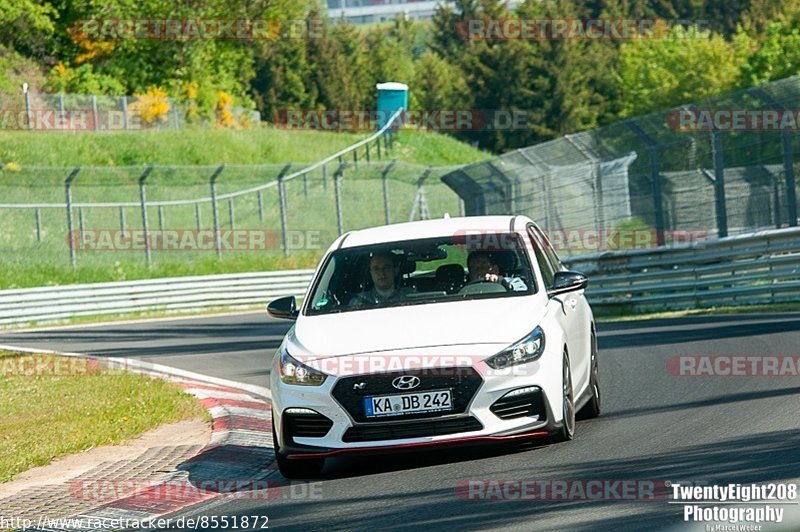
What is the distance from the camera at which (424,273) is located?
9.98m

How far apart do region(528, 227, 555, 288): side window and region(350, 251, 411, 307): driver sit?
3.12 ft

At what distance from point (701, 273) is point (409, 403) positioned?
13024 mm

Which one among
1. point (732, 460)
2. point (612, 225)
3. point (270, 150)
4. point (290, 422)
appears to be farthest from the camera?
point (270, 150)

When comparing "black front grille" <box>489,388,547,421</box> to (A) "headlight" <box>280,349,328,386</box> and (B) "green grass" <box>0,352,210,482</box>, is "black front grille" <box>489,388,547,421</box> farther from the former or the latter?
(B) "green grass" <box>0,352,210,482</box>

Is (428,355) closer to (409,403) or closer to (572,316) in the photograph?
(409,403)

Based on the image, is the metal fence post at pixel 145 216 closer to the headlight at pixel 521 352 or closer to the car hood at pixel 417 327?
the car hood at pixel 417 327

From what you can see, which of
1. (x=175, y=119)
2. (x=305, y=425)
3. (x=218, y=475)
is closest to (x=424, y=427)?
(x=305, y=425)

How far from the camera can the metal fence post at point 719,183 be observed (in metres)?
20.5

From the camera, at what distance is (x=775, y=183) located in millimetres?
19766

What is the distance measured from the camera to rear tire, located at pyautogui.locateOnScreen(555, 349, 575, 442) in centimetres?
897

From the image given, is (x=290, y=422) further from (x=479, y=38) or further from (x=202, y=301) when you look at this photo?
(x=479, y=38)

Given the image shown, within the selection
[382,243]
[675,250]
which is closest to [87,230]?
[675,250]

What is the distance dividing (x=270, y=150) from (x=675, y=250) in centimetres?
4190

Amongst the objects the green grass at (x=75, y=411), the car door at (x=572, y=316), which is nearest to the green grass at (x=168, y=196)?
the green grass at (x=75, y=411)
